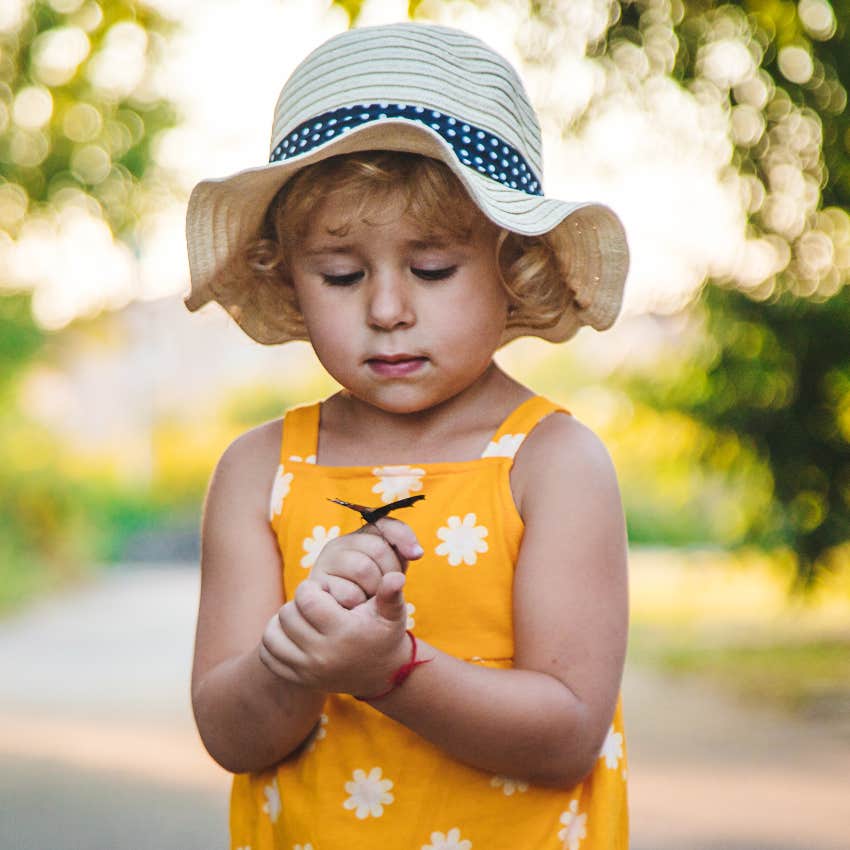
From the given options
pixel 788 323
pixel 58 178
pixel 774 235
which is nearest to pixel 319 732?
pixel 774 235

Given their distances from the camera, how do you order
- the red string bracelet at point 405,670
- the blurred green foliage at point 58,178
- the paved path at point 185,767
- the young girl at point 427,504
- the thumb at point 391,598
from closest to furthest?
the thumb at point 391,598 < the red string bracelet at point 405,670 < the young girl at point 427,504 < the paved path at point 185,767 < the blurred green foliage at point 58,178

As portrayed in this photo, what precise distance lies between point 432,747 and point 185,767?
11.7ft

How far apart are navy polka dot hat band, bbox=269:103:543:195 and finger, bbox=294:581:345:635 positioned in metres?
0.52

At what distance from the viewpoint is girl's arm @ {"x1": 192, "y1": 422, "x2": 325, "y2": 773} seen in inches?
57.7

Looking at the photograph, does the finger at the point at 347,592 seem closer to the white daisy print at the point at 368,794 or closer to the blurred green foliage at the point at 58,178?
the white daisy print at the point at 368,794

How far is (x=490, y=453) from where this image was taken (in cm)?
158

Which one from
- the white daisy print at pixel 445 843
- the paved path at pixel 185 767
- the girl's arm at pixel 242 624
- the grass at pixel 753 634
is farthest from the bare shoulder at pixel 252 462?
the grass at pixel 753 634

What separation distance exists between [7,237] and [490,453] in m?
7.01

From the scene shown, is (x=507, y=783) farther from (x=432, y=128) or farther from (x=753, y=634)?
(x=753, y=634)

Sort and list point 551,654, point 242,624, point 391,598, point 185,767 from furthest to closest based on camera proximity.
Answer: point 185,767, point 242,624, point 551,654, point 391,598

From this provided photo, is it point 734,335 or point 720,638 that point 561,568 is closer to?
point 734,335

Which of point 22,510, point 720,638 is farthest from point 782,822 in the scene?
point 22,510

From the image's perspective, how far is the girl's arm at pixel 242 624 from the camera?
147 cm

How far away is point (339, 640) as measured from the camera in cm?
129
